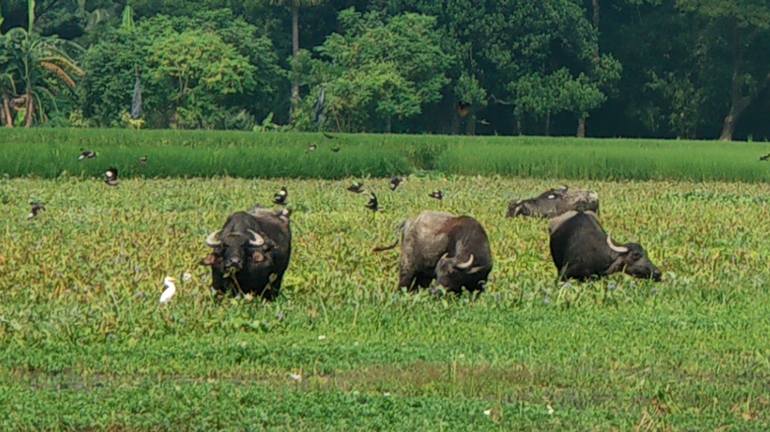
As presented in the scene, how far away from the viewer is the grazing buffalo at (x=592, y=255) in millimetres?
14312

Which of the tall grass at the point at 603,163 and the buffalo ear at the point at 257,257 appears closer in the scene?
the buffalo ear at the point at 257,257

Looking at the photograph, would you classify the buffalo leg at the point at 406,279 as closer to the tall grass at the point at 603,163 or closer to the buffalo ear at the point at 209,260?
the buffalo ear at the point at 209,260

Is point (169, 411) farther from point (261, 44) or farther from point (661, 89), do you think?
point (661, 89)

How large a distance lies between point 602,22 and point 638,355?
53.8m

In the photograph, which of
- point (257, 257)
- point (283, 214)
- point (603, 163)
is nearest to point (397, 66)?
point (603, 163)

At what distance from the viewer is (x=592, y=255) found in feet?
47.3

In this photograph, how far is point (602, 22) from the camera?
207ft

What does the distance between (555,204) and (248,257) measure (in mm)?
9283

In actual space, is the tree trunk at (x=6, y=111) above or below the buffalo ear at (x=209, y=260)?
below

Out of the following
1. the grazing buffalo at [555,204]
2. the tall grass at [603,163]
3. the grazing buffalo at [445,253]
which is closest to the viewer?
the grazing buffalo at [445,253]

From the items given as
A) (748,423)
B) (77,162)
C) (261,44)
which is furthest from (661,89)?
(748,423)

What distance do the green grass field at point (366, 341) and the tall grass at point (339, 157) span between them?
37.5 feet

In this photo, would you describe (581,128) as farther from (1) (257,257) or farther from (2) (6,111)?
(1) (257,257)

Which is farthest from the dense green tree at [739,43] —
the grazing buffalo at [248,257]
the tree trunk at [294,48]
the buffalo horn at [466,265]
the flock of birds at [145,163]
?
the grazing buffalo at [248,257]
